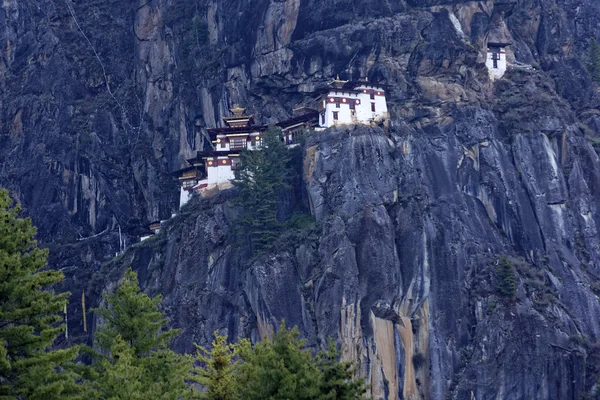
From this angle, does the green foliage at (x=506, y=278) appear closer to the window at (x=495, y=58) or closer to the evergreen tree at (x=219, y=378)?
the window at (x=495, y=58)

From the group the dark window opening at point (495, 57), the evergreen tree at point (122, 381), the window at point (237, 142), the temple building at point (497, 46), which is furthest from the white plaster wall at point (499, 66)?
the evergreen tree at point (122, 381)

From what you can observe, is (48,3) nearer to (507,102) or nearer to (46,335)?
(507,102)

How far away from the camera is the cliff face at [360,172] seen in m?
67.8

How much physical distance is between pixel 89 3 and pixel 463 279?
158ft

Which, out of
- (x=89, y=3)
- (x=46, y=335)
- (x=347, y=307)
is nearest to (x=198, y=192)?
(x=347, y=307)

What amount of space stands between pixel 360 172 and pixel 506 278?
38.7 ft

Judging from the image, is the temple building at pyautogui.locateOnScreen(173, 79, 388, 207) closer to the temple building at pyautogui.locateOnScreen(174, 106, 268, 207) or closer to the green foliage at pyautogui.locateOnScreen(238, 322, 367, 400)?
the temple building at pyautogui.locateOnScreen(174, 106, 268, 207)

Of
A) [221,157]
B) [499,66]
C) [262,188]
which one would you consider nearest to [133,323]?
[262,188]

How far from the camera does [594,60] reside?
87.8 metres

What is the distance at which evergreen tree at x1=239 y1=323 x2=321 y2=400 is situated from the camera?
32.8 metres

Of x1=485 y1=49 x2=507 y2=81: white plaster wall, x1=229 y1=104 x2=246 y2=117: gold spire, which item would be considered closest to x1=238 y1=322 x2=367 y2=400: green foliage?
x1=229 y1=104 x2=246 y2=117: gold spire

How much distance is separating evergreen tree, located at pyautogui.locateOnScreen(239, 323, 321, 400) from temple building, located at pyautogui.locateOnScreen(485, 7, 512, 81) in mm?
50824

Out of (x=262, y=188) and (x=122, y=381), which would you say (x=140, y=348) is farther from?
(x=262, y=188)

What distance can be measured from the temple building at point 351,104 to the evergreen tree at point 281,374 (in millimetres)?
41939
